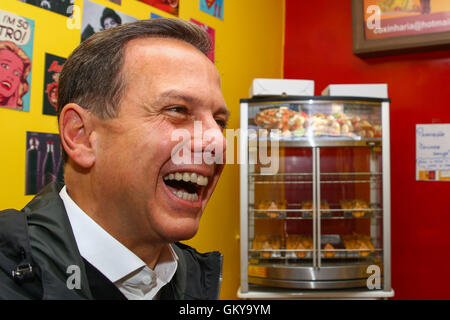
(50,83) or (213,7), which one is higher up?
(213,7)

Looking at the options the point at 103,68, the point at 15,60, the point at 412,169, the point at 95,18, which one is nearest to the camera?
the point at 103,68

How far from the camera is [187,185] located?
837 mm

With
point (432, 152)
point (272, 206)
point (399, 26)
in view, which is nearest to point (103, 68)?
point (272, 206)

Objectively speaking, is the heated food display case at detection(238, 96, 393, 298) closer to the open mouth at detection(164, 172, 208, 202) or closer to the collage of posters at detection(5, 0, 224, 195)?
the collage of posters at detection(5, 0, 224, 195)

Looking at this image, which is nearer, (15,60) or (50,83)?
(15,60)

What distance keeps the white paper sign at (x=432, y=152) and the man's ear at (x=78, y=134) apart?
2.71m

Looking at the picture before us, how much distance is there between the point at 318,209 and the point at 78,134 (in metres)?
1.90

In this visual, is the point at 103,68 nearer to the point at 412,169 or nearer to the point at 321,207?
the point at 321,207

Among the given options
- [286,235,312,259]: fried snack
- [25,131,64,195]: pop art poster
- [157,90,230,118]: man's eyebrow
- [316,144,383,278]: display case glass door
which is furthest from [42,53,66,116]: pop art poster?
[286,235,312,259]: fried snack

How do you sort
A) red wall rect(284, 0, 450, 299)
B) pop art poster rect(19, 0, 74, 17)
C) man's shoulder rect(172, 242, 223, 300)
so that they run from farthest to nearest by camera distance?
red wall rect(284, 0, 450, 299)
pop art poster rect(19, 0, 74, 17)
man's shoulder rect(172, 242, 223, 300)

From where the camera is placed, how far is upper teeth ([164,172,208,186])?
729mm

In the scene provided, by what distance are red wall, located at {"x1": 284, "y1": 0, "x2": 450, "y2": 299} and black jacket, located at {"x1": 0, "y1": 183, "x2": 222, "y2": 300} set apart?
8.77 feet

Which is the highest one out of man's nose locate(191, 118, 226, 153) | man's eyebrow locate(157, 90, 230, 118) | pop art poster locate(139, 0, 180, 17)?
pop art poster locate(139, 0, 180, 17)
